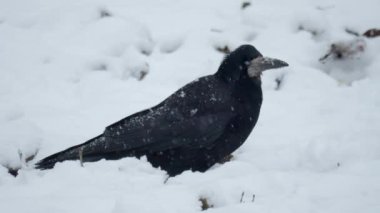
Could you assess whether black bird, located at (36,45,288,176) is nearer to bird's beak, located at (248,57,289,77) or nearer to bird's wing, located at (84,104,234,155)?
bird's wing, located at (84,104,234,155)

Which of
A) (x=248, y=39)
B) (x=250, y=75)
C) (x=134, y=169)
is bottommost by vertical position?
(x=248, y=39)

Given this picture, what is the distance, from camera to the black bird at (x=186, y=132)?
436 centimetres

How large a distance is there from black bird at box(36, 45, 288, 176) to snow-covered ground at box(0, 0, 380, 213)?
24cm

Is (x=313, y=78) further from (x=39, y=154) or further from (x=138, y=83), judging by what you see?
(x=39, y=154)

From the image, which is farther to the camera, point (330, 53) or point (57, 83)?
point (330, 53)

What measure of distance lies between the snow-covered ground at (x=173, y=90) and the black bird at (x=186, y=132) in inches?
9.3

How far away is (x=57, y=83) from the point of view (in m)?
5.48

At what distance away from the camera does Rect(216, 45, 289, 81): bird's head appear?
15.2 ft

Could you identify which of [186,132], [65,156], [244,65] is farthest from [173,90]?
[65,156]

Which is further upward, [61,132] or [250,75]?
[250,75]

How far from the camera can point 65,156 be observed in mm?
4109

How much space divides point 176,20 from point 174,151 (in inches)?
105

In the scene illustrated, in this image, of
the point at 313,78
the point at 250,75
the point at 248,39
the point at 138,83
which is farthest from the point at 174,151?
the point at 248,39

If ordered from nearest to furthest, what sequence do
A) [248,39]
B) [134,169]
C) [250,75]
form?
[134,169]
[250,75]
[248,39]
